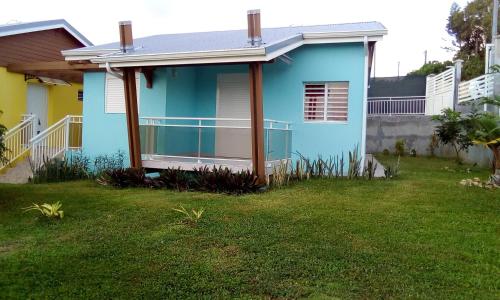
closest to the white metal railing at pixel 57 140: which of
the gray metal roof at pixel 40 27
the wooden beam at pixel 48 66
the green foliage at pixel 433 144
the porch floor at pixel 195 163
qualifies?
the wooden beam at pixel 48 66

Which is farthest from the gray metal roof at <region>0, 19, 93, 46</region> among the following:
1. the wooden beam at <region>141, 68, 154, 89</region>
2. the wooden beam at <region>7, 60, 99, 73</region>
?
the wooden beam at <region>141, 68, 154, 89</region>

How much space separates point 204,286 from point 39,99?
14.0 metres

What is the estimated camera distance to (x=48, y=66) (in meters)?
13.6

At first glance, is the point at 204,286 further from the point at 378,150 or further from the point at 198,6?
the point at 378,150

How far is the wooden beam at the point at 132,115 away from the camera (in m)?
10.7

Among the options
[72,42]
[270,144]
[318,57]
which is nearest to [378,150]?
[318,57]

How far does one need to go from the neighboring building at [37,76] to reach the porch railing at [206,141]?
4.88 m

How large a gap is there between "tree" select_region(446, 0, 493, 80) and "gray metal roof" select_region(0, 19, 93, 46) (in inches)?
1104

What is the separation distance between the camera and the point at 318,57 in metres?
11.8

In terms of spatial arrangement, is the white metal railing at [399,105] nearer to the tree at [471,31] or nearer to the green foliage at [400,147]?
the green foliage at [400,147]

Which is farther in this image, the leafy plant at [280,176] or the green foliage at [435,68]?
the green foliage at [435,68]

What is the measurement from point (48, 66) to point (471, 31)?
1377 inches

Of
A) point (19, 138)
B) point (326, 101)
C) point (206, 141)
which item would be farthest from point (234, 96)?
point (19, 138)

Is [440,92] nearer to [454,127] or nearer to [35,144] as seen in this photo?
[454,127]
